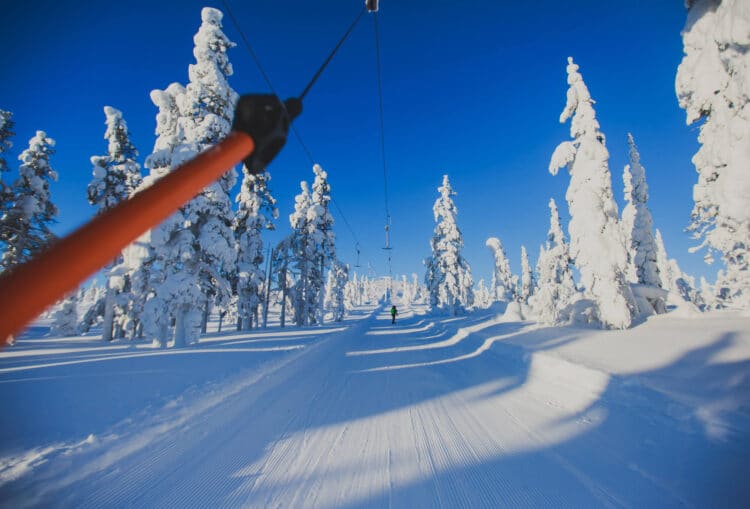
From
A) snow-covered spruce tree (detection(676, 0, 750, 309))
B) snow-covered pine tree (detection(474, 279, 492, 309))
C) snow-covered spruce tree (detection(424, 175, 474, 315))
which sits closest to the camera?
snow-covered spruce tree (detection(676, 0, 750, 309))

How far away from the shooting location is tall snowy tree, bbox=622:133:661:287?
2633 cm

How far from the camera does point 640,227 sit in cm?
2714

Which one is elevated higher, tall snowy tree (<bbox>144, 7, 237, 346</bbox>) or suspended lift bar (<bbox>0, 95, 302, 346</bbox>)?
tall snowy tree (<bbox>144, 7, 237, 346</bbox>)

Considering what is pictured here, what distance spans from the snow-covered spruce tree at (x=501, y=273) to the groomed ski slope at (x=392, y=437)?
51.6 meters

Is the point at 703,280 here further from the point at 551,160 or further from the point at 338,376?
the point at 338,376

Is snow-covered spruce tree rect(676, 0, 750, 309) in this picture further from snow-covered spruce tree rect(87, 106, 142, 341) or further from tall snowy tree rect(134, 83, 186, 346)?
snow-covered spruce tree rect(87, 106, 142, 341)

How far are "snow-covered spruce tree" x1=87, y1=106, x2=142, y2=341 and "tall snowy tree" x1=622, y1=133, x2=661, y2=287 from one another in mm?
39855

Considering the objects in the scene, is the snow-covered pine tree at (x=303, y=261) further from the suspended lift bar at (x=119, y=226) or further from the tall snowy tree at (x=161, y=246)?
the suspended lift bar at (x=119, y=226)

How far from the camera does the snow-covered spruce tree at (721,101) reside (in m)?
6.17

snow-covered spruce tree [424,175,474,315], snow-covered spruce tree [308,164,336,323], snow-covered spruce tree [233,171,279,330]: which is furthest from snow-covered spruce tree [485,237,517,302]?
snow-covered spruce tree [233,171,279,330]

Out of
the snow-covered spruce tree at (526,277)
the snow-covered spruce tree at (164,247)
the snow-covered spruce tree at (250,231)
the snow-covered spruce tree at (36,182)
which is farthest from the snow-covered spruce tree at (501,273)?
the snow-covered spruce tree at (36,182)

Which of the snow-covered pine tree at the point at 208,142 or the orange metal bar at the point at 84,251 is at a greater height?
the snow-covered pine tree at the point at 208,142

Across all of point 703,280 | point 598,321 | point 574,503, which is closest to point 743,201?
point 574,503

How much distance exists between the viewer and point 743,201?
6.45m
